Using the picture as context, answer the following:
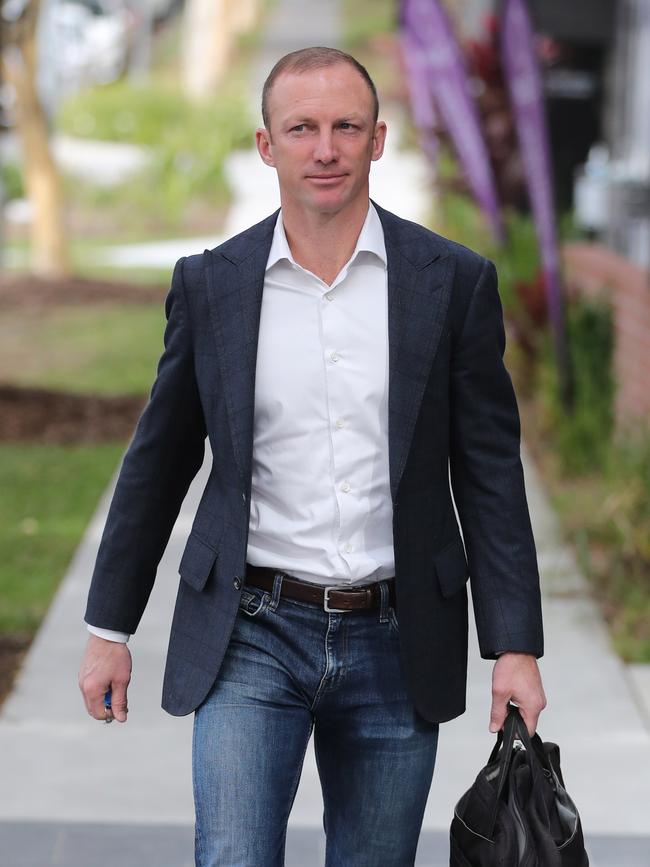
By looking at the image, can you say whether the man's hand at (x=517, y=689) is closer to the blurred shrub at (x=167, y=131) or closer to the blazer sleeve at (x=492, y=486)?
the blazer sleeve at (x=492, y=486)

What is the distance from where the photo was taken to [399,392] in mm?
2725

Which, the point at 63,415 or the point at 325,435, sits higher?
the point at 325,435

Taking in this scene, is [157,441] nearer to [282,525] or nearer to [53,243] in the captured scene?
[282,525]

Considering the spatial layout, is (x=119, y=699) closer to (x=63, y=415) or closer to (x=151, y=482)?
(x=151, y=482)

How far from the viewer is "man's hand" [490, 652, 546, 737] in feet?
9.14

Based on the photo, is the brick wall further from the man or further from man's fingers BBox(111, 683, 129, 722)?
man's fingers BBox(111, 683, 129, 722)

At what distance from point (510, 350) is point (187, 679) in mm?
9103

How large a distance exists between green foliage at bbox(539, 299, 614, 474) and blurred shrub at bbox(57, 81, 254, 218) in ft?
48.2

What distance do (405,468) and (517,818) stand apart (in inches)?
23.9

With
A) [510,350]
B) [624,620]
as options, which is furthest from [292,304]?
[510,350]

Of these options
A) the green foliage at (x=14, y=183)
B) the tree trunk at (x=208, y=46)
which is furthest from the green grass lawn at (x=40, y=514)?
the tree trunk at (x=208, y=46)

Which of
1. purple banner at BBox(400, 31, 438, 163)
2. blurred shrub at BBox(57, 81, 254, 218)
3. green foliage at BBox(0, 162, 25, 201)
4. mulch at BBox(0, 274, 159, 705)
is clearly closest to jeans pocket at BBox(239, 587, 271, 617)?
mulch at BBox(0, 274, 159, 705)

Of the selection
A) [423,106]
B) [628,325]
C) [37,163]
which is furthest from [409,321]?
[37,163]

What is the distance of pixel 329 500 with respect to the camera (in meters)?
2.76
